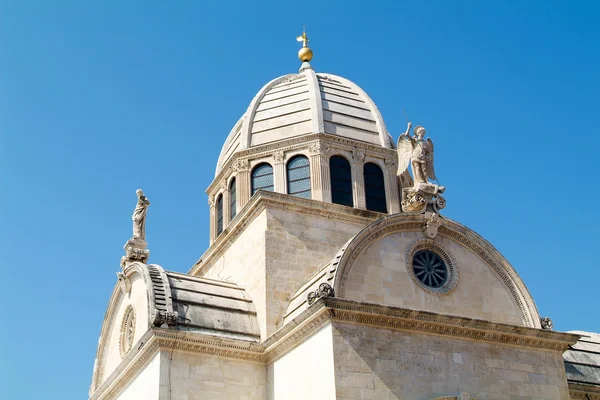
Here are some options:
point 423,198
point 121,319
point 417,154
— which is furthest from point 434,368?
point 121,319

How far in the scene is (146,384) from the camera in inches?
885

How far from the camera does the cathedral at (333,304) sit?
2106cm

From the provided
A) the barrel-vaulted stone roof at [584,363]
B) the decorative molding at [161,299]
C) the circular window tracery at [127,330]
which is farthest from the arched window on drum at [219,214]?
the barrel-vaulted stone roof at [584,363]

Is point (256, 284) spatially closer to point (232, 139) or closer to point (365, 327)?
point (365, 327)

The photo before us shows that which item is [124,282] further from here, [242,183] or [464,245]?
[464,245]

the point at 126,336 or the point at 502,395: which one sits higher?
the point at 126,336

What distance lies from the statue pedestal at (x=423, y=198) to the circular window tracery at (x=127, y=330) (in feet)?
30.3

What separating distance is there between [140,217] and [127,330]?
12.8 ft

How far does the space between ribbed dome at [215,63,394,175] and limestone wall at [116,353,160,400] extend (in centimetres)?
1014

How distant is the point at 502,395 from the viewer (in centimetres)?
2178

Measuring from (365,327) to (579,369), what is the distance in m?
9.14

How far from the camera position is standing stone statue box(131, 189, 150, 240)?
88.7 ft

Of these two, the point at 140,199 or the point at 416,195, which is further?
the point at 140,199

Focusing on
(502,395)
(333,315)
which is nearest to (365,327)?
(333,315)
